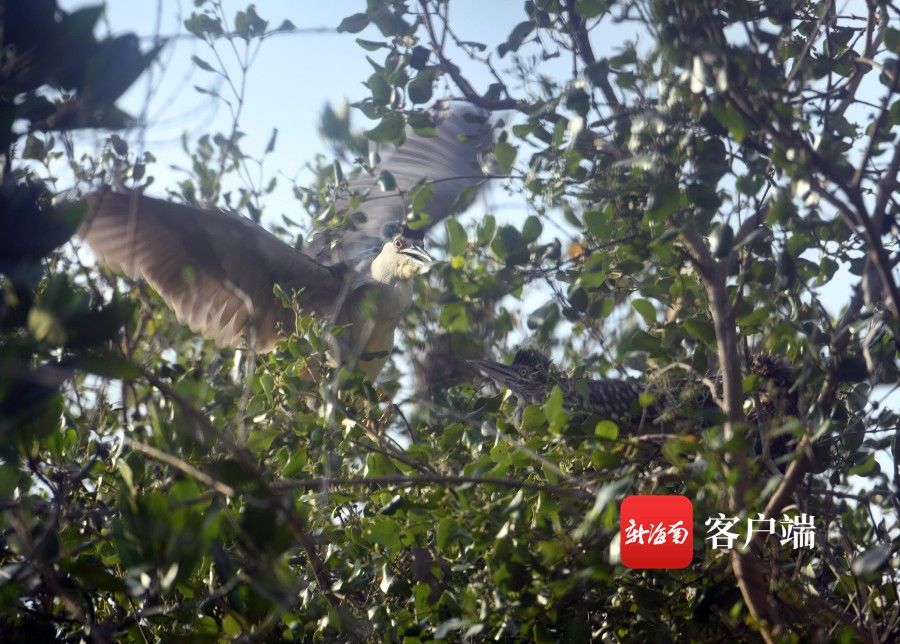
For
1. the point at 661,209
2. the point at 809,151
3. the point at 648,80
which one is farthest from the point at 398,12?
the point at 809,151

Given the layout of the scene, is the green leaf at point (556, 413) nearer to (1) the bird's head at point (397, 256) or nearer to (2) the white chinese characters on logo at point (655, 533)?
(2) the white chinese characters on logo at point (655, 533)

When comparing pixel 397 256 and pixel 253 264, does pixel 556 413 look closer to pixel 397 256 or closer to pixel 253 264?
pixel 253 264

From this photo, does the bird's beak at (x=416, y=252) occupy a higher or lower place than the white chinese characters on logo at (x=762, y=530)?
higher

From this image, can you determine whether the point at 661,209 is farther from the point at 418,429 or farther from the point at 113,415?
the point at 113,415

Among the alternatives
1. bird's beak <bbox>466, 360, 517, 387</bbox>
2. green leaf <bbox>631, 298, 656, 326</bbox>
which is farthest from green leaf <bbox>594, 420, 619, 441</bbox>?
bird's beak <bbox>466, 360, 517, 387</bbox>

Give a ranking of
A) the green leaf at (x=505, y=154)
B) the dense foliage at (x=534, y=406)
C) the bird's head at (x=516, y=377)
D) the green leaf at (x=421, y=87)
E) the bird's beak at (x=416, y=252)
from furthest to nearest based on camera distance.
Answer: the bird's beak at (x=416, y=252), the bird's head at (x=516, y=377), the green leaf at (x=421, y=87), the green leaf at (x=505, y=154), the dense foliage at (x=534, y=406)

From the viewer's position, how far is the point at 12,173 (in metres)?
1.52

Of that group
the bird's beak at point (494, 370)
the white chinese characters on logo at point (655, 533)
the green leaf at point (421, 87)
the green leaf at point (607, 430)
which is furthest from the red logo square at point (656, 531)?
the bird's beak at point (494, 370)

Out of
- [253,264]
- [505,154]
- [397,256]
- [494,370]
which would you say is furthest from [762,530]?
[397,256]

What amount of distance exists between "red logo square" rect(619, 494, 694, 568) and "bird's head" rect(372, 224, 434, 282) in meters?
2.99

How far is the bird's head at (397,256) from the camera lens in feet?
15.9

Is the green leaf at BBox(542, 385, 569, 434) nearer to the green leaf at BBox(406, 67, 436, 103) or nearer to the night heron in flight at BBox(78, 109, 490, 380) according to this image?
the green leaf at BBox(406, 67, 436, 103)

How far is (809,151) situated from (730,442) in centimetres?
56

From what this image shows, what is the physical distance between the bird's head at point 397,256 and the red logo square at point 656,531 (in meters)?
2.99
